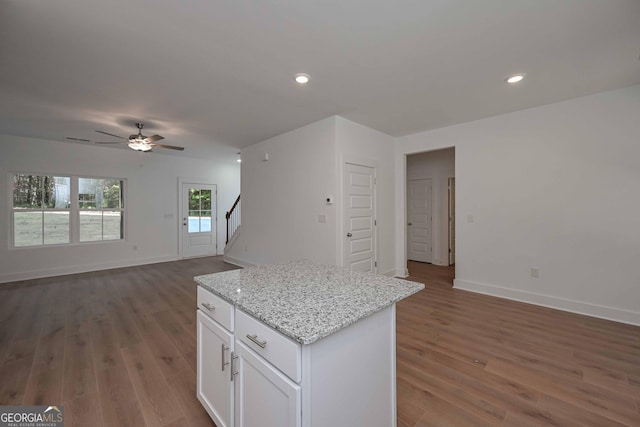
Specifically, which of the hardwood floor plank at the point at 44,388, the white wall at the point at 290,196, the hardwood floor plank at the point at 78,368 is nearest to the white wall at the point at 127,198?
the white wall at the point at 290,196

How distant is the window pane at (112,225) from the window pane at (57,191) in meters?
0.68

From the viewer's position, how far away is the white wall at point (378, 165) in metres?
3.83

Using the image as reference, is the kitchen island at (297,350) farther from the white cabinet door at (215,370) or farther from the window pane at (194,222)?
the window pane at (194,222)

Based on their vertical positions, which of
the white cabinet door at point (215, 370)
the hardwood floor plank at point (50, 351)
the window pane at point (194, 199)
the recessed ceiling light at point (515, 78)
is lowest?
the hardwood floor plank at point (50, 351)

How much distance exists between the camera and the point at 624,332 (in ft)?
8.89

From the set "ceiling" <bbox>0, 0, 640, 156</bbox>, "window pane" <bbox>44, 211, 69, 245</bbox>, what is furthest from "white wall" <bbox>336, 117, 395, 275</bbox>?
"window pane" <bbox>44, 211, 69, 245</bbox>

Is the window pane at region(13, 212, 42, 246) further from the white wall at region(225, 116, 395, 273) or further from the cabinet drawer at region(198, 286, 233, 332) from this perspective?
the cabinet drawer at region(198, 286, 233, 332)

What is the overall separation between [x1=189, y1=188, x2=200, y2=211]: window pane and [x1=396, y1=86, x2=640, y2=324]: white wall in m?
6.24

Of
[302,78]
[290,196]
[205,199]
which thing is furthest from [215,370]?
[205,199]

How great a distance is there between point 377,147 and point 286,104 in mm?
1850

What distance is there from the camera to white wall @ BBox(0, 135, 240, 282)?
4773mm

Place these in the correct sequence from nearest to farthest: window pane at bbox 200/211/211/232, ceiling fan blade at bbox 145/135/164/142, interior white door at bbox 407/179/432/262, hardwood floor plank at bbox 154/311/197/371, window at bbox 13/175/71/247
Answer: hardwood floor plank at bbox 154/311/197/371
ceiling fan blade at bbox 145/135/164/142
window at bbox 13/175/71/247
interior white door at bbox 407/179/432/262
window pane at bbox 200/211/211/232

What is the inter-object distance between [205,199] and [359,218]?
16.6 feet

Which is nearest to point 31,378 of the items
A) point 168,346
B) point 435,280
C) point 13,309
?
point 168,346
